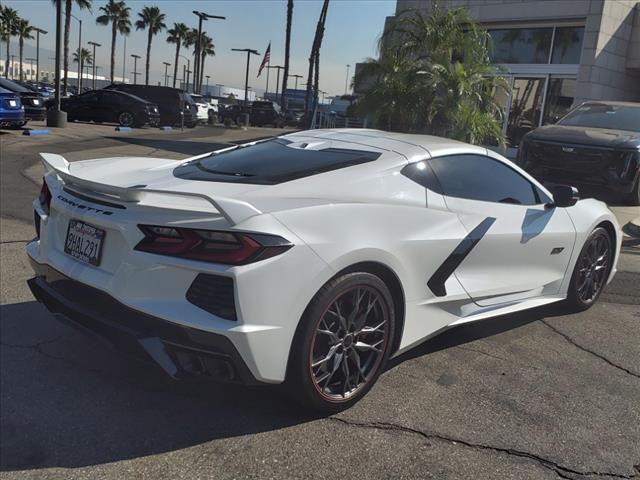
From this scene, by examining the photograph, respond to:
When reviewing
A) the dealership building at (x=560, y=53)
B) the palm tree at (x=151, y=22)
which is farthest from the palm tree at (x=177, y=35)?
the dealership building at (x=560, y=53)

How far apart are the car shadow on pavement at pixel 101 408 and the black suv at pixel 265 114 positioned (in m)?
33.6

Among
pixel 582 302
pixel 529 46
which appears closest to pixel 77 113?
pixel 529 46

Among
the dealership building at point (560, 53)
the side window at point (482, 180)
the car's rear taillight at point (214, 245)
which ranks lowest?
the car's rear taillight at point (214, 245)

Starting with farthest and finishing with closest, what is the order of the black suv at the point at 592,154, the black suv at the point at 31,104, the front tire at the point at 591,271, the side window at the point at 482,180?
the black suv at the point at 31,104 → the black suv at the point at 592,154 → the front tire at the point at 591,271 → the side window at the point at 482,180

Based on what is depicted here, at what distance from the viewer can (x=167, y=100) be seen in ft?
90.6

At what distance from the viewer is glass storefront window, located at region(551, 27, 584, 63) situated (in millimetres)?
17438

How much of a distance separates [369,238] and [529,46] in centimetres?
1756

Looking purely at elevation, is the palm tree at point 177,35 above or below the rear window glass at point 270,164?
above

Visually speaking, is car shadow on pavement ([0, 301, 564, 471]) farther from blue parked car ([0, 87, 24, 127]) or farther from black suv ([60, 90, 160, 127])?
black suv ([60, 90, 160, 127])

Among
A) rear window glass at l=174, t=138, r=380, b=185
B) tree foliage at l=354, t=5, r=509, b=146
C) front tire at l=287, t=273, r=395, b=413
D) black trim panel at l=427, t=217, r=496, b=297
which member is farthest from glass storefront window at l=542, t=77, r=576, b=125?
front tire at l=287, t=273, r=395, b=413

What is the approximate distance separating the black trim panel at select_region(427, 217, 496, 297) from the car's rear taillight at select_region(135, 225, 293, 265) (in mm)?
1125

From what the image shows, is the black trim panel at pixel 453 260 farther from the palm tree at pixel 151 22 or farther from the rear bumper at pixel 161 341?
the palm tree at pixel 151 22

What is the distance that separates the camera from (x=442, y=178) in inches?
150

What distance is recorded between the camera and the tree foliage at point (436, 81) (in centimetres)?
1149
